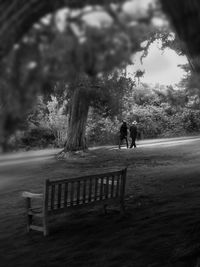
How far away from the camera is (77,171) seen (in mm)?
16500

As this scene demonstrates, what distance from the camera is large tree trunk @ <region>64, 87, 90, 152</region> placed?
2291 centimetres

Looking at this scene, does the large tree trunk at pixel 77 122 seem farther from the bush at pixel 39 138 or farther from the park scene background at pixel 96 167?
the bush at pixel 39 138

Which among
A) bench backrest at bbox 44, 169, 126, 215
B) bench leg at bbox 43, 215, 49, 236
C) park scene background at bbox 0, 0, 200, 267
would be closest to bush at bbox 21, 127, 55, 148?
park scene background at bbox 0, 0, 200, 267

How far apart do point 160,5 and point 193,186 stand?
333 inches

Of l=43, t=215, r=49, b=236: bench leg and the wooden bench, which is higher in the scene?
the wooden bench

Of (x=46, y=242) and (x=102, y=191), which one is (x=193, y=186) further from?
(x=46, y=242)

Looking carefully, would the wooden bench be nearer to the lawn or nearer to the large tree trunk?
the lawn

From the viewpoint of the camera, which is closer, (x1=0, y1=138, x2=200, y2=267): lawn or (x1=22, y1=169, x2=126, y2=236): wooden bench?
(x1=0, y1=138, x2=200, y2=267): lawn

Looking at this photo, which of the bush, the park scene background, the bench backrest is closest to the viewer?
the park scene background

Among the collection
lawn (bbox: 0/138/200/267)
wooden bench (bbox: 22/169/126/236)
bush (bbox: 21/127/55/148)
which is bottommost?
lawn (bbox: 0/138/200/267)

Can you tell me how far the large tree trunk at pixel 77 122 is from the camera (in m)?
22.9

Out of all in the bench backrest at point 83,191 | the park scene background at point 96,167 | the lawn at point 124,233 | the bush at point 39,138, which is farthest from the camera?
the bush at point 39,138

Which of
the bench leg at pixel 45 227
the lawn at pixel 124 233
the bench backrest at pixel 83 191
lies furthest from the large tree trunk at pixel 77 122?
the bench leg at pixel 45 227

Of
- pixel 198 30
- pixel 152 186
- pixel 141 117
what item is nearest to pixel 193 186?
pixel 152 186
